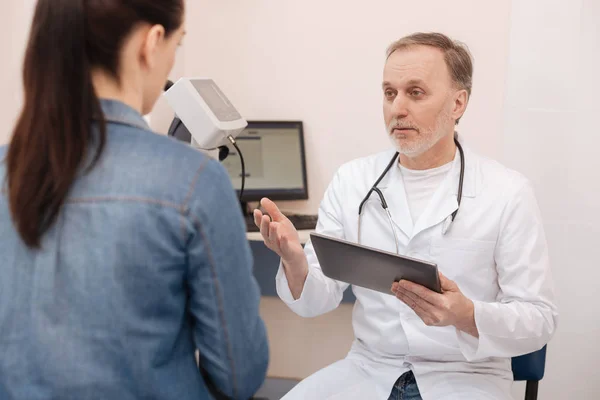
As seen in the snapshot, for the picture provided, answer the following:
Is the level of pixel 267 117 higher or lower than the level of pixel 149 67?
lower

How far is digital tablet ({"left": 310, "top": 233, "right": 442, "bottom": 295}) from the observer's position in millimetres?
1237

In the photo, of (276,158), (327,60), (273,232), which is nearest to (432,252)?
(273,232)

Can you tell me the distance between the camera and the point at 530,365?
160cm

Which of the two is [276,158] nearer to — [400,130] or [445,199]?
[400,130]

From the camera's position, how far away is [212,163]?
816 mm

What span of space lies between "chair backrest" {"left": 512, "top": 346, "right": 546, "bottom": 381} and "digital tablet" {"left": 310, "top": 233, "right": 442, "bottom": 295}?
441 millimetres

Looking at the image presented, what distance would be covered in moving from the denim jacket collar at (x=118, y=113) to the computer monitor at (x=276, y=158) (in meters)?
1.78

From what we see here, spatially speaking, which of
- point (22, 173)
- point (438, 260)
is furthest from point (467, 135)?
point (22, 173)

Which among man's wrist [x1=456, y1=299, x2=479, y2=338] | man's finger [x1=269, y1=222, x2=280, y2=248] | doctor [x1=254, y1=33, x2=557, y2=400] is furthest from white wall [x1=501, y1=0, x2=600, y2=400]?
man's finger [x1=269, y1=222, x2=280, y2=248]

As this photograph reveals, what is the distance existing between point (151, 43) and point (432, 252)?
101 centimetres

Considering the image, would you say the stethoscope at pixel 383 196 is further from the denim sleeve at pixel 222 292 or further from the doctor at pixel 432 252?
the denim sleeve at pixel 222 292

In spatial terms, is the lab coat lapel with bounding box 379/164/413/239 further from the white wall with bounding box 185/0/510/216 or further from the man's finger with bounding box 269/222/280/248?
the white wall with bounding box 185/0/510/216

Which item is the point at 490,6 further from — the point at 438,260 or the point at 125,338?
the point at 125,338

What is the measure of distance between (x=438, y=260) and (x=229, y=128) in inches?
25.0
